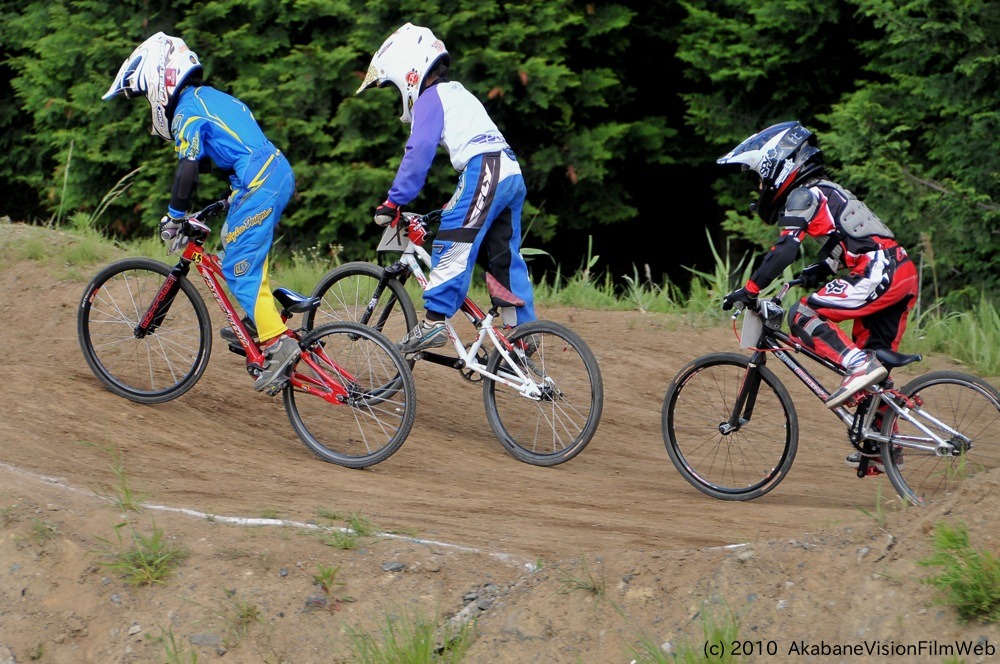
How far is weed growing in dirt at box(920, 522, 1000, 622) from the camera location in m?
3.84

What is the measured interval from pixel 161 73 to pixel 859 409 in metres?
4.25

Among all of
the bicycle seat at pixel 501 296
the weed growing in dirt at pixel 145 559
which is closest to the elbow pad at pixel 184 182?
A: the bicycle seat at pixel 501 296

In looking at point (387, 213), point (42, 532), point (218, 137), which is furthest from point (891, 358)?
point (42, 532)

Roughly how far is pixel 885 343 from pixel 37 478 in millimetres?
4423

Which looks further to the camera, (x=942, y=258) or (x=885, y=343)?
(x=942, y=258)

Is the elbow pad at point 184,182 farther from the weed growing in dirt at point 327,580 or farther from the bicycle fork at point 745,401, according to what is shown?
the bicycle fork at point 745,401

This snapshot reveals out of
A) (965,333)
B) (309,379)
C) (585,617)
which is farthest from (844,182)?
(585,617)

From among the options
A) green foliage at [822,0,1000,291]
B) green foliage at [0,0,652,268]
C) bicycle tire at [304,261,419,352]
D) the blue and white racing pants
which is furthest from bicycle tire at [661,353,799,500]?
green foliage at [0,0,652,268]

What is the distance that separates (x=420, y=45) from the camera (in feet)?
23.1

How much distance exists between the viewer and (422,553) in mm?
4711

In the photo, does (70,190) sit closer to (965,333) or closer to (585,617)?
(965,333)

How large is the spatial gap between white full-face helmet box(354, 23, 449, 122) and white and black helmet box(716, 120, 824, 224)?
1.86m

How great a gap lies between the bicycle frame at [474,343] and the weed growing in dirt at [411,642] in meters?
2.58

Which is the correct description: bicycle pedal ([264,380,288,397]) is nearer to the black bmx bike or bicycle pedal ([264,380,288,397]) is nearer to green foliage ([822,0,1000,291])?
the black bmx bike
